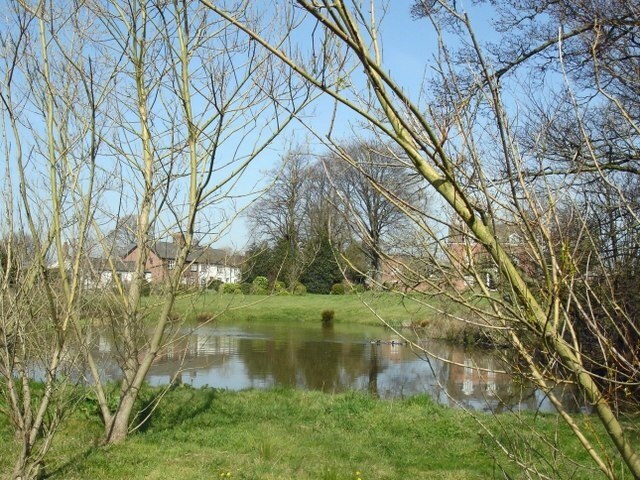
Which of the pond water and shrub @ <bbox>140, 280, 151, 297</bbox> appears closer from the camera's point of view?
shrub @ <bbox>140, 280, 151, 297</bbox>

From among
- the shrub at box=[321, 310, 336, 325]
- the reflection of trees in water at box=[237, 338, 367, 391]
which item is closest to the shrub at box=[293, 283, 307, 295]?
the shrub at box=[321, 310, 336, 325]

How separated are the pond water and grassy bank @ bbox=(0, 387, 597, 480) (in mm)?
895

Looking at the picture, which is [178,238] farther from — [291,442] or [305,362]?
[305,362]

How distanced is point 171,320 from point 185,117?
209cm

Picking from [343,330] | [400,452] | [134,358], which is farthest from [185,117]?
[343,330]

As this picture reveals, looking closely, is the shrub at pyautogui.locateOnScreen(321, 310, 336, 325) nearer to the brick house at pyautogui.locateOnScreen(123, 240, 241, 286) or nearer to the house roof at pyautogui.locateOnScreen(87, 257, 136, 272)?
the brick house at pyautogui.locateOnScreen(123, 240, 241, 286)

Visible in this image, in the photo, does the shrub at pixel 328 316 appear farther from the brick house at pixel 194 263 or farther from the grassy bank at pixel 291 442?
the brick house at pixel 194 263

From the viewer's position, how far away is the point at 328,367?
53.3 ft

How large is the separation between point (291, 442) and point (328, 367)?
9062 mm

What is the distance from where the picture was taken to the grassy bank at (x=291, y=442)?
19.9ft

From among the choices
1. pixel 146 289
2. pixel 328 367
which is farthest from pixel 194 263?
pixel 328 367

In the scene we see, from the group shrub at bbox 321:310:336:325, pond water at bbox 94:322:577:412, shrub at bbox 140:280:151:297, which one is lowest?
pond water at bbox 94:322:577:412

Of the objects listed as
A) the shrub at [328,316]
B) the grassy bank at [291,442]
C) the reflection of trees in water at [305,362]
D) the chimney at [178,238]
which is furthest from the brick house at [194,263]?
the shrub at [328,316]

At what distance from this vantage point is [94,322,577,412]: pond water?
12.6m
